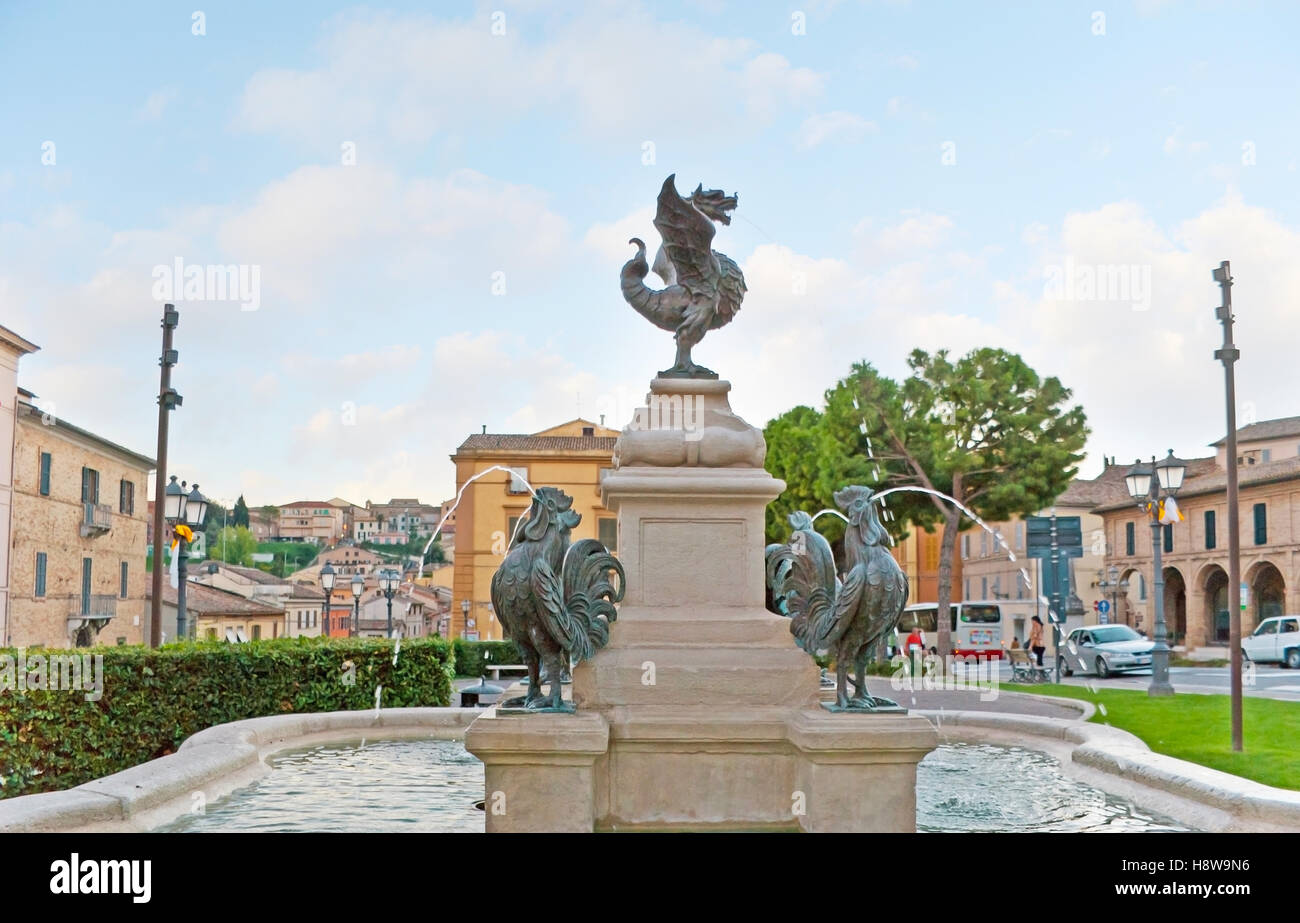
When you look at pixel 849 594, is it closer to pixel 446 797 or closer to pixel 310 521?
pixel 446 797

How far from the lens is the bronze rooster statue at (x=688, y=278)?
253 inches

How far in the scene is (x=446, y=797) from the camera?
7.15 m

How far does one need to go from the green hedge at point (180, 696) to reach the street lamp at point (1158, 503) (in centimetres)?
1039

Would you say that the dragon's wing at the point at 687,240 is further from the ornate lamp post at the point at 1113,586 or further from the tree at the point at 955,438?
the ornate lamp post at the point at 1113,586

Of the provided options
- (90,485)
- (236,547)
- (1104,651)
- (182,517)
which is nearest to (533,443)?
(90,485)

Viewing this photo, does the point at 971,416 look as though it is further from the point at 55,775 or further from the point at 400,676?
the point at 55,775

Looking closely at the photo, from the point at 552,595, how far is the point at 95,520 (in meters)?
41.5

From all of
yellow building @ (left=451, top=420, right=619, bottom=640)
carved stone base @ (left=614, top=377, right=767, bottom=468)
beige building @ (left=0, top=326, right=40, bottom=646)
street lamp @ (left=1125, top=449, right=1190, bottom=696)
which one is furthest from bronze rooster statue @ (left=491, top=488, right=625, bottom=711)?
yellow building @ (left=451, top=420, right=619, bottom=640)

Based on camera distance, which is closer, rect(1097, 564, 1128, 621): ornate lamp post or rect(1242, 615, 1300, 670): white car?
rect(1242, 615, 1300, 670): white car

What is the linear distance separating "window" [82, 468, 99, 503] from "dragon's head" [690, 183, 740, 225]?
40834 mm

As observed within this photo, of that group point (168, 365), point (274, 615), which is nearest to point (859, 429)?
point (168, 365)

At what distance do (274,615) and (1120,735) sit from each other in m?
52.8

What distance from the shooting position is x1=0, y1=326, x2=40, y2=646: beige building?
35.1 metres

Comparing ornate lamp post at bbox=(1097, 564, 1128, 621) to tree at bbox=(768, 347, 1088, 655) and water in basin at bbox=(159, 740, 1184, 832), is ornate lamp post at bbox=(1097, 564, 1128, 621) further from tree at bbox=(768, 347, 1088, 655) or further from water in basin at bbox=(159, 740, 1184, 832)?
water in basin at bbox=(159, 740, 1184, 832)
